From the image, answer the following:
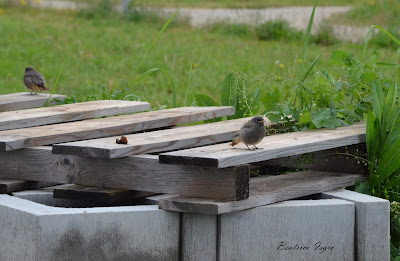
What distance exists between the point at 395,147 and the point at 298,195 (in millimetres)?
553

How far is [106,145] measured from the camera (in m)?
3.17

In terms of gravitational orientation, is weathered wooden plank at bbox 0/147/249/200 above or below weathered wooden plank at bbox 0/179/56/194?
above

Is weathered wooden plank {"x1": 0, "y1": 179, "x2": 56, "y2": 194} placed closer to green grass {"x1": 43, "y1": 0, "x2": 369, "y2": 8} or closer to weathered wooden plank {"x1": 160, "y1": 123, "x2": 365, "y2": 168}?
weathered wooden plank {"x1": 160, "y1": 123, "x2": 365, "y2": 168}

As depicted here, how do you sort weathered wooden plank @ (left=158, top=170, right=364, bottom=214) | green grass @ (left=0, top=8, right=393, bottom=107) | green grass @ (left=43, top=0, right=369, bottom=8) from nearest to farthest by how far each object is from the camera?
weathered wooden plank @ (left=158, top=170, right=364, bottom=214) < green grass @ (left=0, top=8, right=393, bottom=107) < green grass @ (left=43, top=0, right=369, bottom=8)

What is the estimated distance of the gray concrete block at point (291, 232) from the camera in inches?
120

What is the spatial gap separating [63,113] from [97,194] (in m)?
1.00

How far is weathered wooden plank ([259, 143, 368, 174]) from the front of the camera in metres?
3.66

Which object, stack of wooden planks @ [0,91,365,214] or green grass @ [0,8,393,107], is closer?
stack of wooden planks @ [0,91,365,214]

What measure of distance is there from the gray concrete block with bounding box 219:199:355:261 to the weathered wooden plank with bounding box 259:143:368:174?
1.46 feet

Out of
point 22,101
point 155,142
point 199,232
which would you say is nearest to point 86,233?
point 199,232

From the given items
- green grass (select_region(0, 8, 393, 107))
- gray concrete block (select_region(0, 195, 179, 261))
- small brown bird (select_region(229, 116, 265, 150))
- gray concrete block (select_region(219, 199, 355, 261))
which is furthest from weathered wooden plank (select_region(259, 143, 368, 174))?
green grass (select_region(0, 8, 393, 107))

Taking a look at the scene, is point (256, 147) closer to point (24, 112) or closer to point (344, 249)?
point (344, 249)

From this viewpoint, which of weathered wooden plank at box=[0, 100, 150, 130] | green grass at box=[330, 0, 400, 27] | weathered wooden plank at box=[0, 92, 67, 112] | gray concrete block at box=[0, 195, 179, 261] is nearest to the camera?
gray concrete block at box=[0, 195, 179, 261]

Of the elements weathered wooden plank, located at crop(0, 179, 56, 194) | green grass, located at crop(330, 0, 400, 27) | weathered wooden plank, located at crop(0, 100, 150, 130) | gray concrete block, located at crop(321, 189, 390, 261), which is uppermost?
green grass, located at crop(330, 0, 400, 27)
